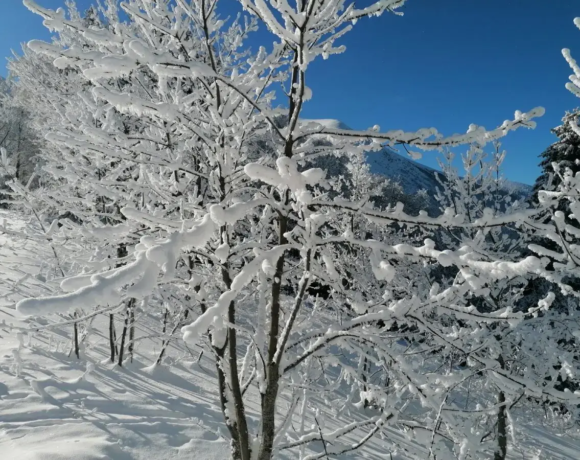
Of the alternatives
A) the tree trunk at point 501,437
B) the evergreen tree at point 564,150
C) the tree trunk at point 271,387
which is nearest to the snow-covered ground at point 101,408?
the tree trunk at point 271,387

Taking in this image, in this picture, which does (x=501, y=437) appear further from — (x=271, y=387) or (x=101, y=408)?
(x=101, y=408)

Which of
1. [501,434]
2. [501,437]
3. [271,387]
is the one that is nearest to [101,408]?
[271,387]

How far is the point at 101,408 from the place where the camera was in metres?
5.39

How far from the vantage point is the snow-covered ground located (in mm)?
4199

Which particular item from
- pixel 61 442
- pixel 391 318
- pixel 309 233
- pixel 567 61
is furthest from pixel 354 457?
pixel 567 61

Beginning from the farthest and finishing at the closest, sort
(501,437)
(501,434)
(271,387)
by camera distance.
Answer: (501,437) < (501,434) < (271,387)

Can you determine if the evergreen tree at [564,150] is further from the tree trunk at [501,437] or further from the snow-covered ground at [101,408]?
the snow-covered ground at [101,408]

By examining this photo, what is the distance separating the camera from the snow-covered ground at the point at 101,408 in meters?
4.20

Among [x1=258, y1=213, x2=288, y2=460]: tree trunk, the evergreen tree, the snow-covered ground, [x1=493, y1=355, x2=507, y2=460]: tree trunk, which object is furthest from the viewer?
the evergreen tree

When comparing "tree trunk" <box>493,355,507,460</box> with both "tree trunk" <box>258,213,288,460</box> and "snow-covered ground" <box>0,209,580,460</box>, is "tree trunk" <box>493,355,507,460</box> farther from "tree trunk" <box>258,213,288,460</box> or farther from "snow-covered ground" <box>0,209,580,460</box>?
"tree trunk" <box>258,213,288,460</box>

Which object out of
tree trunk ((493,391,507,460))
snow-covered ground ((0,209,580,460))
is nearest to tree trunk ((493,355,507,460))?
tree trunk ((493,391,507,460))

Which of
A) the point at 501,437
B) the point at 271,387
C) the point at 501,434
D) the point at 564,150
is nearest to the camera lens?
the point at 271,387

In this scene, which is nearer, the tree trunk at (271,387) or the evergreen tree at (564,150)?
the tree trunk at (271,387)

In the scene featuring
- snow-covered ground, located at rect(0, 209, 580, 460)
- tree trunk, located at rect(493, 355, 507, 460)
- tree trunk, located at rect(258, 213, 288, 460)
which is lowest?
snow-covered ground, located at rect(0, 209, 580, 460)
